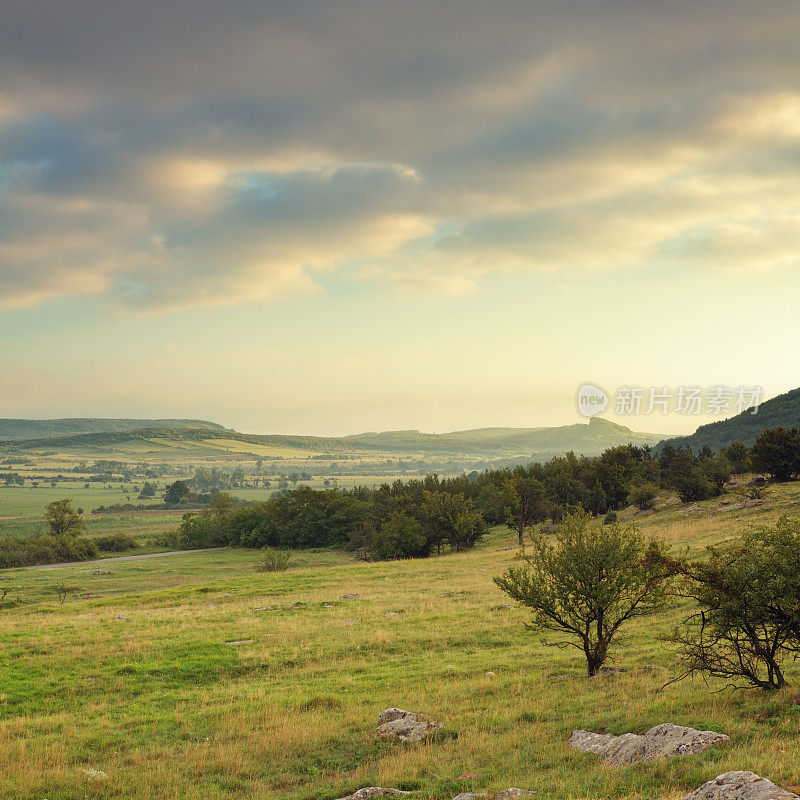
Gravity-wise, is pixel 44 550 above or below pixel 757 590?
below

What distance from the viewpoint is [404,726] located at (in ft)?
54.5

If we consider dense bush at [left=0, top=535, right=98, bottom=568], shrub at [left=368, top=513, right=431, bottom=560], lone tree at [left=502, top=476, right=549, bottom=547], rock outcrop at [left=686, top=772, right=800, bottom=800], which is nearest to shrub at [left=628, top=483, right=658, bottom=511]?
lone tree at [left=502, top=476, right=549, bottom=547]

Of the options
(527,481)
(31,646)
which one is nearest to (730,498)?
(527,481)

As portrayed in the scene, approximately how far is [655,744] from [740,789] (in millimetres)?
3372

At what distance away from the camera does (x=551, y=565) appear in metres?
20.5

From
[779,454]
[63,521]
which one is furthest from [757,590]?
[63,521]

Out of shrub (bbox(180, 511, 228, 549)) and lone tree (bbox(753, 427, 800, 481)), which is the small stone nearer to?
lone tree (bbox(753, 427, 800, 481))

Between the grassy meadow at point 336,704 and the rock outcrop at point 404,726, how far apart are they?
0.44 metres

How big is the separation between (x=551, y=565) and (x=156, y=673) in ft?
60.4

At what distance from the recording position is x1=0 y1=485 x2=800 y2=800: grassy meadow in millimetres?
12695

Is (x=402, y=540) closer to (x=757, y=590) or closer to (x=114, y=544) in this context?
(x=114, y=544)

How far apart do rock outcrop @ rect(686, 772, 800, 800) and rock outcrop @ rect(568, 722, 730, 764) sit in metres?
2.21

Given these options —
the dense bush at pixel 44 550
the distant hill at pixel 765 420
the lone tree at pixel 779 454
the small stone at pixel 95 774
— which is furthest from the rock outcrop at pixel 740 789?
the distant hill at pixel 765 420

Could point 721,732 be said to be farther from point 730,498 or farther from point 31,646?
point 730,498
